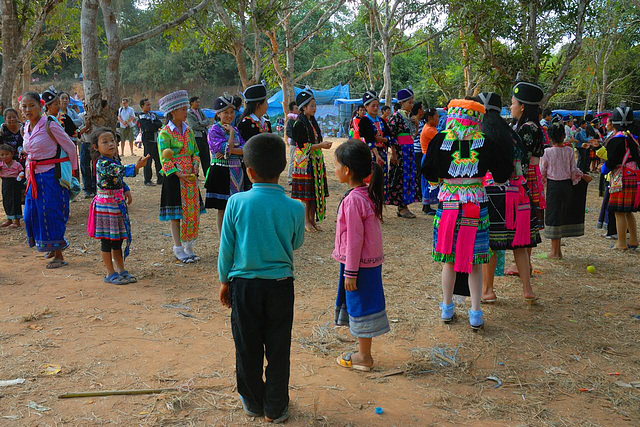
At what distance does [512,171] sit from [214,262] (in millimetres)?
3756

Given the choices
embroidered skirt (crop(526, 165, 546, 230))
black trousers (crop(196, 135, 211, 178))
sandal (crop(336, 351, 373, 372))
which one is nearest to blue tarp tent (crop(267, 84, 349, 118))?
black trousers (crop(196, 135, 211, 178))

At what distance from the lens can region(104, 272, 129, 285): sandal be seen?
5875mm

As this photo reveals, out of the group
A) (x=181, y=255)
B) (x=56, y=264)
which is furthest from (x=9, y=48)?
(x=181, y=255)

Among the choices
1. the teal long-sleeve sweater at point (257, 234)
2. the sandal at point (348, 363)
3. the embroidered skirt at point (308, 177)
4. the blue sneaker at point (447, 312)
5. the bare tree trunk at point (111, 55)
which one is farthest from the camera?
the bare tree trunk at point (111, 55)

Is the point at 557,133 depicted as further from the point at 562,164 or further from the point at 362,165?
the point at 362,165

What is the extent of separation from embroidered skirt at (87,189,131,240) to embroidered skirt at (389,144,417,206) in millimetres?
5004

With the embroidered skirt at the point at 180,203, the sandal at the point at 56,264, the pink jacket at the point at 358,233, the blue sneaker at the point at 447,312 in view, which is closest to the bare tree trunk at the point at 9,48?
the sandal at the point at 56,264

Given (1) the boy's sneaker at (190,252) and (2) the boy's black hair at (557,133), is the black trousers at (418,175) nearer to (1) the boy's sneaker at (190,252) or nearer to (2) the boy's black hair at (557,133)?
(2) the boy's black hair at (557,133)

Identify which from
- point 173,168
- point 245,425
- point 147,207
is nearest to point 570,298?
point 245,425

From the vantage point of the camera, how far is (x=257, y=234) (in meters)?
3.11

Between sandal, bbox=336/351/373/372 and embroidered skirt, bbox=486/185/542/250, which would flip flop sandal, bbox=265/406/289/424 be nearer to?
sandal, bbox=336/351/373/372

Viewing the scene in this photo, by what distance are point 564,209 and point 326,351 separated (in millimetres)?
4176

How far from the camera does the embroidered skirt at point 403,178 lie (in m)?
9.38

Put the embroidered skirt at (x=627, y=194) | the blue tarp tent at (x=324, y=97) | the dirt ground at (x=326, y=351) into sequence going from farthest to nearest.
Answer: the blue tarp tent at (x=324, y=97) → the embroidered skirt at (x=627, y=194) → the dirt ground at (x=326, y=351)
